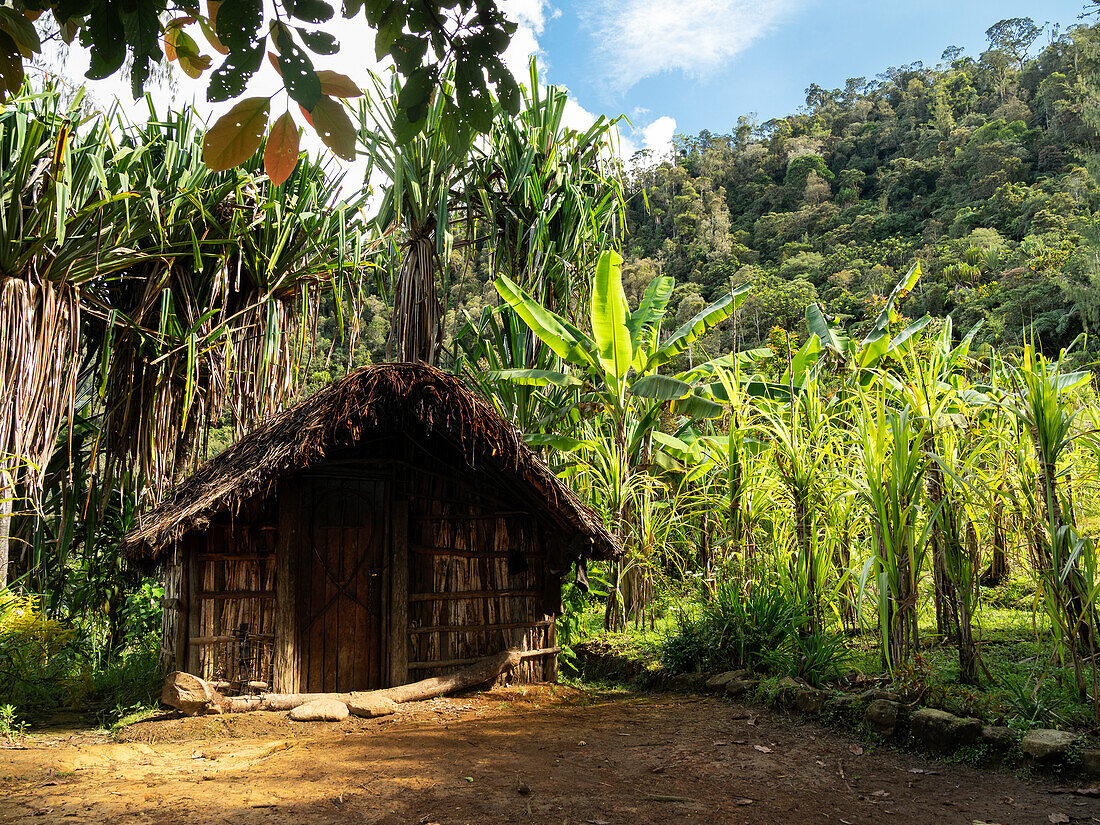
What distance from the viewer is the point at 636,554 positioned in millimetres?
6070

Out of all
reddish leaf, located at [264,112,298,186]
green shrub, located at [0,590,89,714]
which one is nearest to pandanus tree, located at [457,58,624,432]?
green shrub, located at [0,590,89,714]

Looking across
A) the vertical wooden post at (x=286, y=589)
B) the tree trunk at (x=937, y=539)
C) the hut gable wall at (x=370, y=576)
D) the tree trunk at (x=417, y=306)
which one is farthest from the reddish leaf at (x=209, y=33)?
the tree trunk at (x=417, y=306)

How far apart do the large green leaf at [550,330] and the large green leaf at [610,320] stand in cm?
21

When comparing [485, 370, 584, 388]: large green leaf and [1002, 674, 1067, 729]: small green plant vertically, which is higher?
[485, 370, 584, 388]: large green leaf

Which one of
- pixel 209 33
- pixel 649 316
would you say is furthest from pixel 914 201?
pixel 209 33

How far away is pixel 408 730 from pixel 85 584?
13.0 feet

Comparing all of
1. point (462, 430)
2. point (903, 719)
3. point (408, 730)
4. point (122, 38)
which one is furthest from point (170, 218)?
point (903, 719)

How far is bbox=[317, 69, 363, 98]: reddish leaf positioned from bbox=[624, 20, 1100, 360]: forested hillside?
466 inches

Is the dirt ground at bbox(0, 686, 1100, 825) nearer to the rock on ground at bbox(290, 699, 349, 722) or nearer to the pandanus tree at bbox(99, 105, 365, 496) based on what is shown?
the rock on ground at bbox(290, 699, 349, 722)

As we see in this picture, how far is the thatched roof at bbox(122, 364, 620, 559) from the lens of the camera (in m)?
4.78

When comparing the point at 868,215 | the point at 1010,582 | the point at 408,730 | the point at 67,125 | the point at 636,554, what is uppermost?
the point at 868,215

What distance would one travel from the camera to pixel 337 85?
49.6 inches

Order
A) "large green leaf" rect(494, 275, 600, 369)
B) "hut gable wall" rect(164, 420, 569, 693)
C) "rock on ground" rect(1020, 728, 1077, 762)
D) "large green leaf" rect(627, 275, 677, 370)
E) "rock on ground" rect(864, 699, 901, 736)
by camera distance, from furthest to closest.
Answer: "large green leaf" rect(627, 275, 677, 370)
"large green leaf" rect(494, 275, 600, 369)
"hut gable wall" rect(164, 420, 569, 693)
"rock on ground" rect(864, 699, 901, 736)
"rock on ground" rect(1020, 728, 1077, 762)

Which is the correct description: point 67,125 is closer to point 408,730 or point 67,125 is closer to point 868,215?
point 408,730
